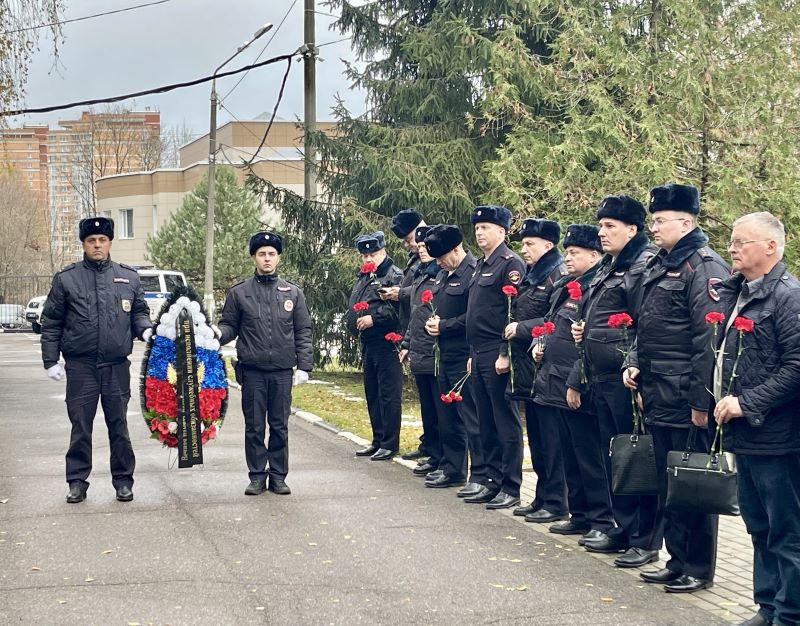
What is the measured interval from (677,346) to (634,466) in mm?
818

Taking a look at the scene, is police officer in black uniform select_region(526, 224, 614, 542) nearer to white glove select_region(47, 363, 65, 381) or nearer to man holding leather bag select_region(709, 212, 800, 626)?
man holding leather bag select_region(709, 212, 800, 626)

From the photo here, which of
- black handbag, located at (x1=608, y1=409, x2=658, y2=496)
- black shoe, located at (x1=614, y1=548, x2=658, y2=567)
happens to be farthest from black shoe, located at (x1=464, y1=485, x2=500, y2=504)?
black handbag, located at (x1=608, y1=409, x2=658, y2=496)

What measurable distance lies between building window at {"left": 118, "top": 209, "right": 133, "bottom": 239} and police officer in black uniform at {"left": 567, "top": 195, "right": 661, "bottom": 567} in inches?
2529

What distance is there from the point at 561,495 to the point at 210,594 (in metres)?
3.17

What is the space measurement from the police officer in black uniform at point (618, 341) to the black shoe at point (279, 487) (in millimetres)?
2914

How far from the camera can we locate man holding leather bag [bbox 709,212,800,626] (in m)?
5.63

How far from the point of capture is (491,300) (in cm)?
928

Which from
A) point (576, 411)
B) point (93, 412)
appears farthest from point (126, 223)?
point (576, 411)

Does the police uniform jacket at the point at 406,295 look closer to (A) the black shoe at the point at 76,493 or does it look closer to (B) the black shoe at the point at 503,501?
(B) the black shoe at the point at 503,501

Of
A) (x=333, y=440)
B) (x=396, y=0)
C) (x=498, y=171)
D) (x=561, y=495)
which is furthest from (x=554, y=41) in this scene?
(x=561, y=495)

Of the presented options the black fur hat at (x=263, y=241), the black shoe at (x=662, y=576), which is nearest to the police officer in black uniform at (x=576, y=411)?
the black shoe at (x=662, y=576)

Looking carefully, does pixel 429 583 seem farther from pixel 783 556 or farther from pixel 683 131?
pixel 683 131

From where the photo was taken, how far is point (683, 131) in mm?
16234

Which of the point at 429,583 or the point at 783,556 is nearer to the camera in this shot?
the point at 783,556
